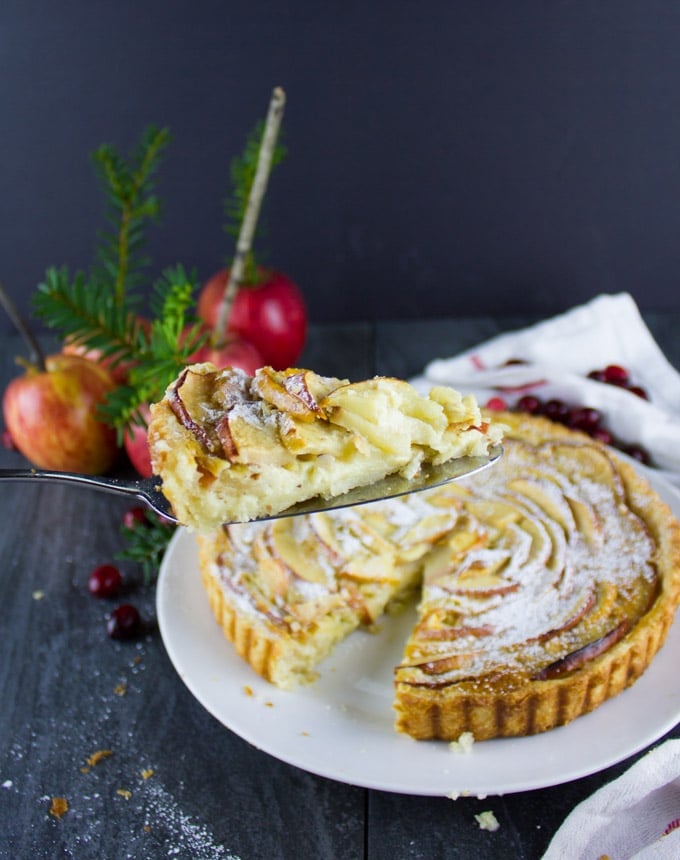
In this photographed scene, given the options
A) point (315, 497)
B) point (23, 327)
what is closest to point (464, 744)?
point (315, 497)

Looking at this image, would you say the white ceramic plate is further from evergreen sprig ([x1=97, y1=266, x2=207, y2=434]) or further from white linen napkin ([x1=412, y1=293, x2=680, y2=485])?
white linen napkin ([x1=412, y1=293, x2=680, y2=485])

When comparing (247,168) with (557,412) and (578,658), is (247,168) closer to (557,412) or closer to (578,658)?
(557,412)

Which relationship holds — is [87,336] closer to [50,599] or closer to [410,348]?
[50,599]

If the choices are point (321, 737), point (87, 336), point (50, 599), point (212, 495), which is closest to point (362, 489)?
point (212, 495)

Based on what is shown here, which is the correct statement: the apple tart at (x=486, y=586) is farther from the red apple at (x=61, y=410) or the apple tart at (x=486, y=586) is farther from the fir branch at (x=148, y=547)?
the red apple at (x=61, y=410)

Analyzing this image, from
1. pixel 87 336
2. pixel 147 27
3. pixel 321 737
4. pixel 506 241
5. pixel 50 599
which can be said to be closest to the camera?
pixel 321 737
